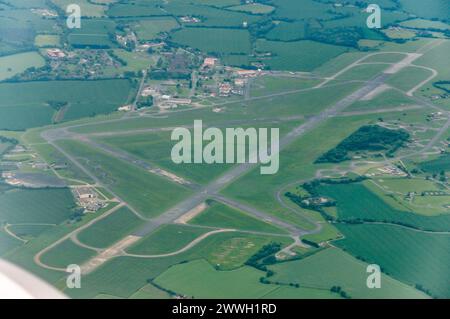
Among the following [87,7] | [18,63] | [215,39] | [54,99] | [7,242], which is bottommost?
[7,242]

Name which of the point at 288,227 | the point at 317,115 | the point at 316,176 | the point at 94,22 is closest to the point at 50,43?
the point at 94,22

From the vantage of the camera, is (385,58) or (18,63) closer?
(18,63)

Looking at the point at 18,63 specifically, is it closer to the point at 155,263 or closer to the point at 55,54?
the point at 55,54

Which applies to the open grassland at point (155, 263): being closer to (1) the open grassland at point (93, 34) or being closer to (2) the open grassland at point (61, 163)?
(2) the open grassland at point (61, 163)

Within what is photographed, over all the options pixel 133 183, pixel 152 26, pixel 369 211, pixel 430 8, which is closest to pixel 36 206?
pixel 133 183

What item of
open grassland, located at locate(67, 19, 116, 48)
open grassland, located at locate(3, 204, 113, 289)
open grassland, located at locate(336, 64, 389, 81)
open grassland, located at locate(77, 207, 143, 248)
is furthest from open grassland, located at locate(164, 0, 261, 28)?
open grassland, located at locate(77, 207, 143, 248)

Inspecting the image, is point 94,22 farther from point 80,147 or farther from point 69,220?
point 69,220
